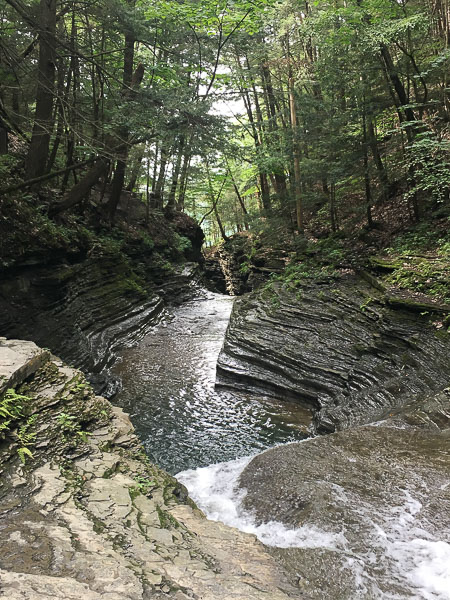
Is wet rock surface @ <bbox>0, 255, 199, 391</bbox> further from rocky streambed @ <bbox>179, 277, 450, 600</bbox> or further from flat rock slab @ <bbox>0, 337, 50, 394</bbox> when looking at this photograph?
rocky streambed @ <bbox>179, 277, 450, 600</bbox>

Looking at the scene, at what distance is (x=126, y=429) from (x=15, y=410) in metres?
1.50

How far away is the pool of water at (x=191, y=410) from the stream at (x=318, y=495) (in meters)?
0.03

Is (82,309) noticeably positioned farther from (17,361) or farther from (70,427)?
(70,427)

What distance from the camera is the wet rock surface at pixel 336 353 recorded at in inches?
297

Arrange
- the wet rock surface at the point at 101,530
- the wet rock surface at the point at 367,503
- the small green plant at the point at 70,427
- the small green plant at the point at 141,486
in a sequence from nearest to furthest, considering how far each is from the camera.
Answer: the wet rock surface at the point at 101,530 → the wet rock surface at the point at 367,503 → the small green plant at the point at 141,486 → the small green plant at the point at 70,427

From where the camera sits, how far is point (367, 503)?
440 cm

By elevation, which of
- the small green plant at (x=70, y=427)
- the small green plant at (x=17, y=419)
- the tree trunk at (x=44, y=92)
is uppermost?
the tree trunk at (x=44, y=92)

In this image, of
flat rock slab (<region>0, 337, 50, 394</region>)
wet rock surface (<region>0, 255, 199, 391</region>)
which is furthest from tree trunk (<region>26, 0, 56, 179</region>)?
flat rock slab (<region>0, 337, 50, 394</region>)

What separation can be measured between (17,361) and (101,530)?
9.90 feet

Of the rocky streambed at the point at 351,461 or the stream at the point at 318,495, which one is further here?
the rocky streambed at the point at 351,461

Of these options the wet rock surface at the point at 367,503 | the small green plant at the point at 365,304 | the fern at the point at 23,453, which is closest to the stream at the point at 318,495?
the wet rock surface at the point at 367,503

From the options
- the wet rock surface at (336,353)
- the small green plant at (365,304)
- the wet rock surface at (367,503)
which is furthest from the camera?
the small green plant at (365,304)

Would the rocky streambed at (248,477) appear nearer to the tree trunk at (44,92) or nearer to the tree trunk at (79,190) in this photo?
the tree trunk at (79,190)

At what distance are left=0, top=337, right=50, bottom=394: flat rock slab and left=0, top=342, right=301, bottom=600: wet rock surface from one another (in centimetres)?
17
